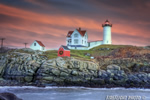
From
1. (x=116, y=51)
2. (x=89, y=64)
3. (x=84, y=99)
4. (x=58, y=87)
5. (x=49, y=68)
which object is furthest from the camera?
(x=116, y=51)

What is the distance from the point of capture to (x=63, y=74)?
3834cm

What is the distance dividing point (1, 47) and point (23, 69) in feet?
86.0

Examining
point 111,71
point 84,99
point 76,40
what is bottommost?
point 84,99

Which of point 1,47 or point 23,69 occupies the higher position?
point 1,47

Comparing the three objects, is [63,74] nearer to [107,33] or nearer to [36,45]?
[36,45]

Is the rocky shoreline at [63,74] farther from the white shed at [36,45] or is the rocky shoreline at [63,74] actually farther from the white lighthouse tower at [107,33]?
the white lighthouse tower at [107,33]

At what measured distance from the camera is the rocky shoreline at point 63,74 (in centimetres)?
3790

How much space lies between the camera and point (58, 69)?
3888cm

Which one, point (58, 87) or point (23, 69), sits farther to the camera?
point (23, 69)

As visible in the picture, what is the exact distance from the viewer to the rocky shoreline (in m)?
37.9

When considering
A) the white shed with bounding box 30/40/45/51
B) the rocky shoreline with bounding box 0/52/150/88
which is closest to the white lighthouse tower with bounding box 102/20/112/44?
the white shed with bounding box 30/40/45/51

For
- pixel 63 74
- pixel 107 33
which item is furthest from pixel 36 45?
pixel 63 74

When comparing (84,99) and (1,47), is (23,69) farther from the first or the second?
(1,47)

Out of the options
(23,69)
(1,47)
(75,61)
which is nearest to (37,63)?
(23,69)
